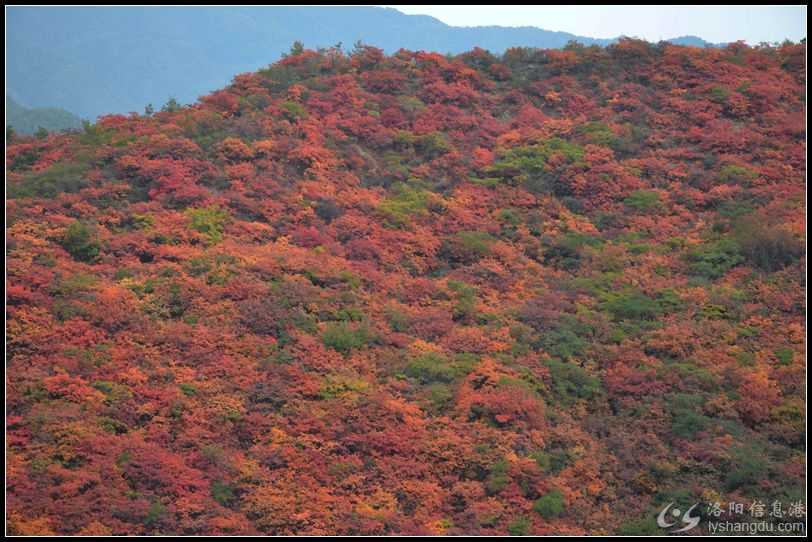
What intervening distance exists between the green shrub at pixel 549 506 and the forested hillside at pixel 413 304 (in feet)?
0.18

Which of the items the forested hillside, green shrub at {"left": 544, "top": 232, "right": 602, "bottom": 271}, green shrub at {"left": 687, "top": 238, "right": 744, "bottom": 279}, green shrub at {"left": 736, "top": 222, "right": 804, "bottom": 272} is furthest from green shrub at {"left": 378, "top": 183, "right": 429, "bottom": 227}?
green shrub at {"left": 736, "top": 222, "right": 804, "bottom": 272}

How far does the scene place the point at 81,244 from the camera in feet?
71.7

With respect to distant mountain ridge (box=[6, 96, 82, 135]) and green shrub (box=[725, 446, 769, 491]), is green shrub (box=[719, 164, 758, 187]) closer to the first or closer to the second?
green shrub (box=[725, 446, 769, 491])

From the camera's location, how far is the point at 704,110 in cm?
3142

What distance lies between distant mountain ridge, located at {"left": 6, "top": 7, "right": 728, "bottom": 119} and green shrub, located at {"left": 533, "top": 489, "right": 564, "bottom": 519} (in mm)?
134436

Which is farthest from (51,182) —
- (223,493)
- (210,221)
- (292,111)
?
(223,493)

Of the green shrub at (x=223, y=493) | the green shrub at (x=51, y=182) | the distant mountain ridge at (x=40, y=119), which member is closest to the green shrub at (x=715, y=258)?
the green shrub at (x=223, y=493)

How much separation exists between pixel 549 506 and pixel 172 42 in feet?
555

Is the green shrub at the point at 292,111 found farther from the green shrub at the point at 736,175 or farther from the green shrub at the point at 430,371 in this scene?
the green shrub at the point at 736,175

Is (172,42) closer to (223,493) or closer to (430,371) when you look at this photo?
(430,371)

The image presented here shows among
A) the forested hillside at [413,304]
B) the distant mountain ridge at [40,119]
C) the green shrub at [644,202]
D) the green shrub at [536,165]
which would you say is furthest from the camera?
the distant mountain ridge at [40,119]

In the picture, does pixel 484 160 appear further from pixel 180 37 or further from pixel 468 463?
pixel 180 37

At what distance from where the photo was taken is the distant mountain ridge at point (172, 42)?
146 m

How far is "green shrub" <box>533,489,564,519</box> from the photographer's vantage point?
46.7ft
